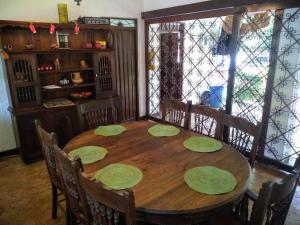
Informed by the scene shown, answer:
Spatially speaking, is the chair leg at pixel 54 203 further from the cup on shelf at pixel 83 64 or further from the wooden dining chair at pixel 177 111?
the cup on shelf at pixel 83 64

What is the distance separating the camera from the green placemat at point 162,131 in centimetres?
215

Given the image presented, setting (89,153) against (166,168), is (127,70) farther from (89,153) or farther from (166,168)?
(166,168)

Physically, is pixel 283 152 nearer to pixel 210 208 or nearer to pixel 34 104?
pixel 210 208

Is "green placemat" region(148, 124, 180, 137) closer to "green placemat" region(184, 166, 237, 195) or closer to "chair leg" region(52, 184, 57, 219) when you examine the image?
"green placemat" region(184, 166, 237, 195)

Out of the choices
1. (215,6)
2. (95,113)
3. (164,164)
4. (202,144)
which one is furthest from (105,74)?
(164,164)

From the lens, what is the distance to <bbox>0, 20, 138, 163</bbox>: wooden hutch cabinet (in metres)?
2.99

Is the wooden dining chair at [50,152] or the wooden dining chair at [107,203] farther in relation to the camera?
the wooden dining chair at [50,152]

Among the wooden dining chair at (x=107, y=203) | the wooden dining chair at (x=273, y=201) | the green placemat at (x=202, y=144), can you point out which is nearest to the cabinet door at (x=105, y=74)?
the green placemat at (x=202, y=144)

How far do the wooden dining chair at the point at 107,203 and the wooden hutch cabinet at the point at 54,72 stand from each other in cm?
223

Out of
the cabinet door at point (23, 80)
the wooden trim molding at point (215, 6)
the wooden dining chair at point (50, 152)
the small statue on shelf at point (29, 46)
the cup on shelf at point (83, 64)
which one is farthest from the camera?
the cup on shelf at point (83, 64)

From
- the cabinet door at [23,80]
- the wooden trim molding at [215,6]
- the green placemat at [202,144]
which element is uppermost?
the wooden trim molding at [215,6]

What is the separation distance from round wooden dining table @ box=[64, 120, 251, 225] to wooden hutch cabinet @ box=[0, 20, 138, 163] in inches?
52.1

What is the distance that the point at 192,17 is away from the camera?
3.61m

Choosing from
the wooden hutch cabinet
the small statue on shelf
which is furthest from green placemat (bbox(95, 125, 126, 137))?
the small statue on shelf
